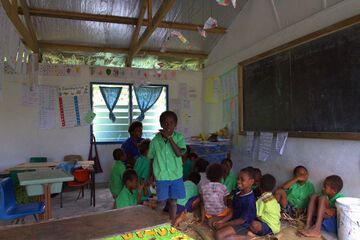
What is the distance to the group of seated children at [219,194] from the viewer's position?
276 centimetres

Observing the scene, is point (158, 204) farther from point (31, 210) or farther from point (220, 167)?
point (31, 210)

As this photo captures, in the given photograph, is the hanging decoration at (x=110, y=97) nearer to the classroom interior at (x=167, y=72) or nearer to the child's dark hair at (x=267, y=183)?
the classroom interior at (x=167, y=72)

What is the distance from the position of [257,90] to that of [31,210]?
3241mm

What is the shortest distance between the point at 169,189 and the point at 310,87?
78.4 inches

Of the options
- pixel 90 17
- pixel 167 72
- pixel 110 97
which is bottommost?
pixel 110 97

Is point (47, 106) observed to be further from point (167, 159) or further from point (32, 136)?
point (167, 159)

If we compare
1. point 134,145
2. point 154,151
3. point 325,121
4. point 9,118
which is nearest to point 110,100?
point 9,118

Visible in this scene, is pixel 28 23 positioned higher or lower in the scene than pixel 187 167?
higher

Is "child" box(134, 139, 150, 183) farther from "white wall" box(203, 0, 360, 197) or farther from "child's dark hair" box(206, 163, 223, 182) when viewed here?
"white wall" box(203, 0, 360, 197)

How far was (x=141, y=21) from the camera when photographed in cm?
437

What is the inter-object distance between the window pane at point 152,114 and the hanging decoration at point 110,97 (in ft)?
1.31

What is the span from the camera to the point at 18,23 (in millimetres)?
3832

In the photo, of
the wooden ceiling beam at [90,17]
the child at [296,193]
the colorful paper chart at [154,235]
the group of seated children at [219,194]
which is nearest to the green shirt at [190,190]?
the group of seated children at [219,194]

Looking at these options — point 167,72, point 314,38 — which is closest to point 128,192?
point 314,38
